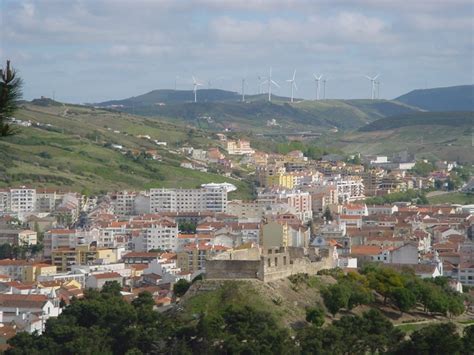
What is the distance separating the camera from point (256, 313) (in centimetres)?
3353

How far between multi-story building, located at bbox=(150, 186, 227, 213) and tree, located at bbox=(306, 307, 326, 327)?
50947mm

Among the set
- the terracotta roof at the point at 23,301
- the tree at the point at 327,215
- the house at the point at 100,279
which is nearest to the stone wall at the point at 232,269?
the terracotta roof at the point at 23,301

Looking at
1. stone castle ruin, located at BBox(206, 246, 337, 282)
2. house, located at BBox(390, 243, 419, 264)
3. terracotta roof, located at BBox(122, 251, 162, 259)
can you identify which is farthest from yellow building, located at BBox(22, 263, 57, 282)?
stone castle ruin, located at BBox(206, 246, 337, 282)


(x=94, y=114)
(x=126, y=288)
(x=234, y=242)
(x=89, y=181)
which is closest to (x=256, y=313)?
(x=126, y=288)

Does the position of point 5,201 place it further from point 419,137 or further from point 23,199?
point 419,137

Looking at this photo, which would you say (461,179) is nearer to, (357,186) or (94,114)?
(357,186)

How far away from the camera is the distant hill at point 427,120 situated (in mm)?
169375

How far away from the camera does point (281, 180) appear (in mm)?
102500

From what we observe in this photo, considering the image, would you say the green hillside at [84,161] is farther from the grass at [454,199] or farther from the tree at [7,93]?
the tree at [7,93]

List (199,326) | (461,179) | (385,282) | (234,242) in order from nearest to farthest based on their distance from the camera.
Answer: (199,326) → (385,282) → (234,242) → (461,179)

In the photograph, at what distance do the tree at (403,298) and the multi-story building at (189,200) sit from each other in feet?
150

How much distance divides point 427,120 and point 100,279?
123 meters

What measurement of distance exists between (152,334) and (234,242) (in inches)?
1377

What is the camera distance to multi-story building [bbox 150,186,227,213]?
290 ft
